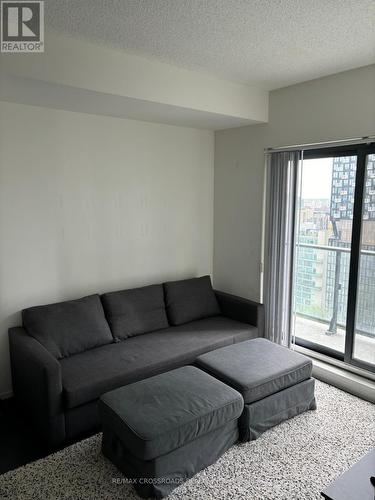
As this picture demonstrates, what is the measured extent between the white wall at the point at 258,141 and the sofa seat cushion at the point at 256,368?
1045mm

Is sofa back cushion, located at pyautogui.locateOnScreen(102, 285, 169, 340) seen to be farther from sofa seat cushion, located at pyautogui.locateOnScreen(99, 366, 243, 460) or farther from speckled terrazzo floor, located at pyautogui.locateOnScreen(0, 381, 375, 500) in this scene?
speckled terrazzo floor, located at pyautogui.locateOnScreen(0, 381, 375, 500)

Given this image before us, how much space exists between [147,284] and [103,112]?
173 centimetres

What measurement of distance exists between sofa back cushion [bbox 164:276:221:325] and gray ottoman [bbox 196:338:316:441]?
2.45ft

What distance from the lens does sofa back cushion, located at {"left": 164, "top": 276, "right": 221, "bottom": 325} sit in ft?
12.4

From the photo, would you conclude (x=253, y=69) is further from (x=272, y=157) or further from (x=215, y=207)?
(x=215, y=207)

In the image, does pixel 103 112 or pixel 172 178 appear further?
pixel 172 178

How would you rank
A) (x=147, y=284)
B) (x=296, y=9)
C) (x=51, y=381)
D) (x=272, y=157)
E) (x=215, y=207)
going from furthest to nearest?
(x=215, y=207), (x=147, y=284), (x=272, y=157), (x=51, y=381), (x=296, y=9)

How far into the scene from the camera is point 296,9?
2078mm

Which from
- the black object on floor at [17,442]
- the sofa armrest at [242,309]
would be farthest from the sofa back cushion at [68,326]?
the sofa armrest at [242,309]

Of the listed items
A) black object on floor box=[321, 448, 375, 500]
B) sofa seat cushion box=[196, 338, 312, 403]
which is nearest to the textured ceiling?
sofa seat cushion box=[196, 338, 312, 403]

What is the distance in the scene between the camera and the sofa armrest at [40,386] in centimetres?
248

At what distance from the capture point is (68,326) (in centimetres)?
308

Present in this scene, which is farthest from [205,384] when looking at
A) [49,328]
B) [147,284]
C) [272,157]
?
[272,157]

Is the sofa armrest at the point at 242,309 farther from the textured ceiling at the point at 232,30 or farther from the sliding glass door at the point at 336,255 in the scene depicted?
the textured ceiling at the point at 232,30
